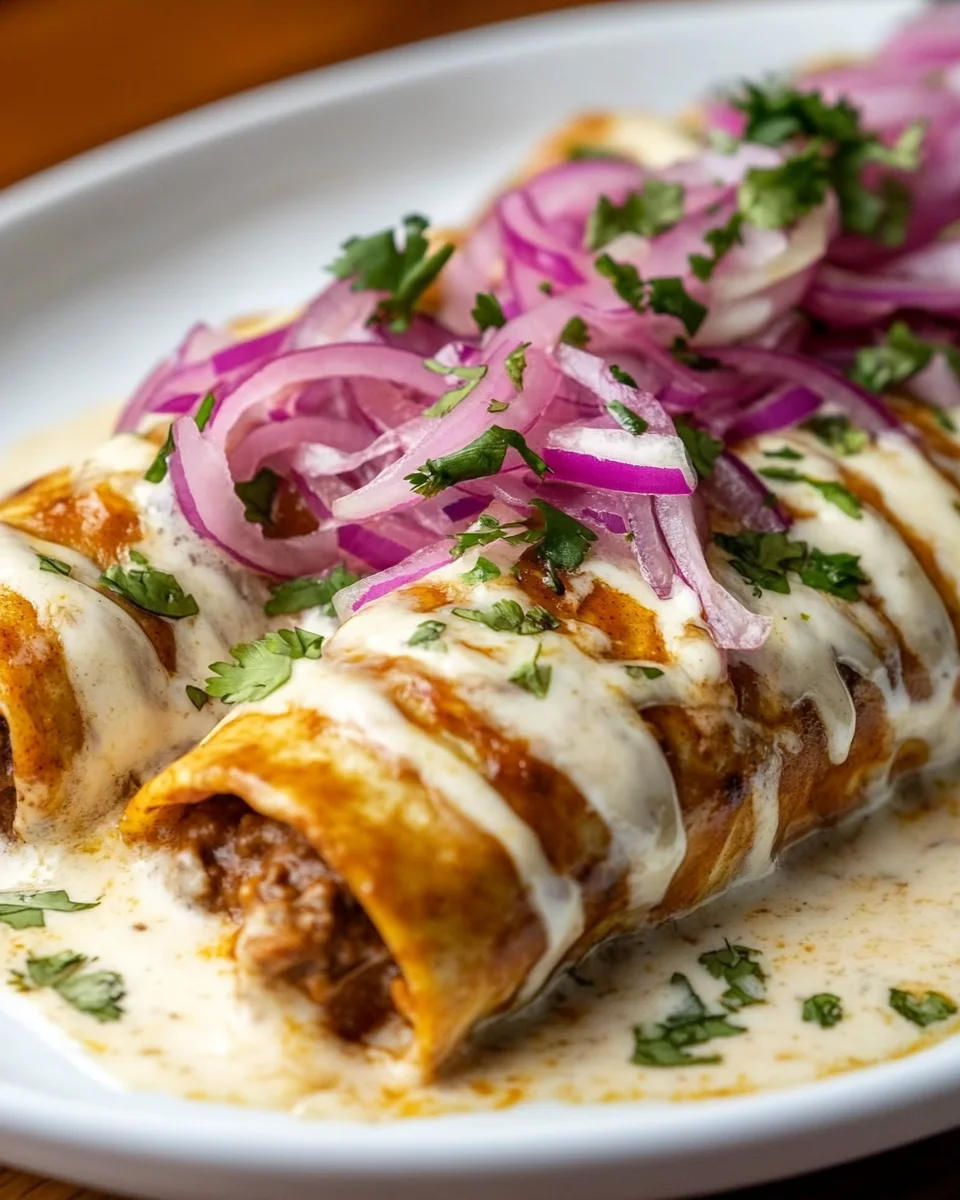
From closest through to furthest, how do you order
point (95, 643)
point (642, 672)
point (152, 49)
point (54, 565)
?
point (642, 672)
point (95, 643)
point (54, 565)
point (152, 49)

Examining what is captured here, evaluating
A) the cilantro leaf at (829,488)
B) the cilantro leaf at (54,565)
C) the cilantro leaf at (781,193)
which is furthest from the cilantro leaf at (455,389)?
the cilantro leaf at (781,193)

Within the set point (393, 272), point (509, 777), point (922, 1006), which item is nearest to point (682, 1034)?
point (922, 1006)

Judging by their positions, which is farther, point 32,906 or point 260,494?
point 260,494

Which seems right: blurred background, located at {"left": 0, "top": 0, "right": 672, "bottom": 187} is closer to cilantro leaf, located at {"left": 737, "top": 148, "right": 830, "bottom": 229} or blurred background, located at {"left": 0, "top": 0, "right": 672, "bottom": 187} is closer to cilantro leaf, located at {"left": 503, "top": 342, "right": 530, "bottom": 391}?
cilantro leaf, located at {"left": 737, "top": 148, "right": 830, "bottom": 229}

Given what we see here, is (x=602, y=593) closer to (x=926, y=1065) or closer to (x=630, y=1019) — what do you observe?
(x=630, y=1019)

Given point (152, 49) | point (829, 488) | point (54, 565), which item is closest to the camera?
point (54, 565)

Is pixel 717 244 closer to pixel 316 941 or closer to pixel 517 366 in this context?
pixel 517 366

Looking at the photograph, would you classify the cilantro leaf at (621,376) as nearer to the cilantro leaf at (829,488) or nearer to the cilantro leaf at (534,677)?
the cilantro leaf at (829,488)

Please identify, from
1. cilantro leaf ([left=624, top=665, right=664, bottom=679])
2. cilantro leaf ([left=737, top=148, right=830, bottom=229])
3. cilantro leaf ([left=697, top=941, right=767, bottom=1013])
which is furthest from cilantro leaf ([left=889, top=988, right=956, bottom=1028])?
cilantro leaf ([left=737, top=148, right=830, bottom=229])
